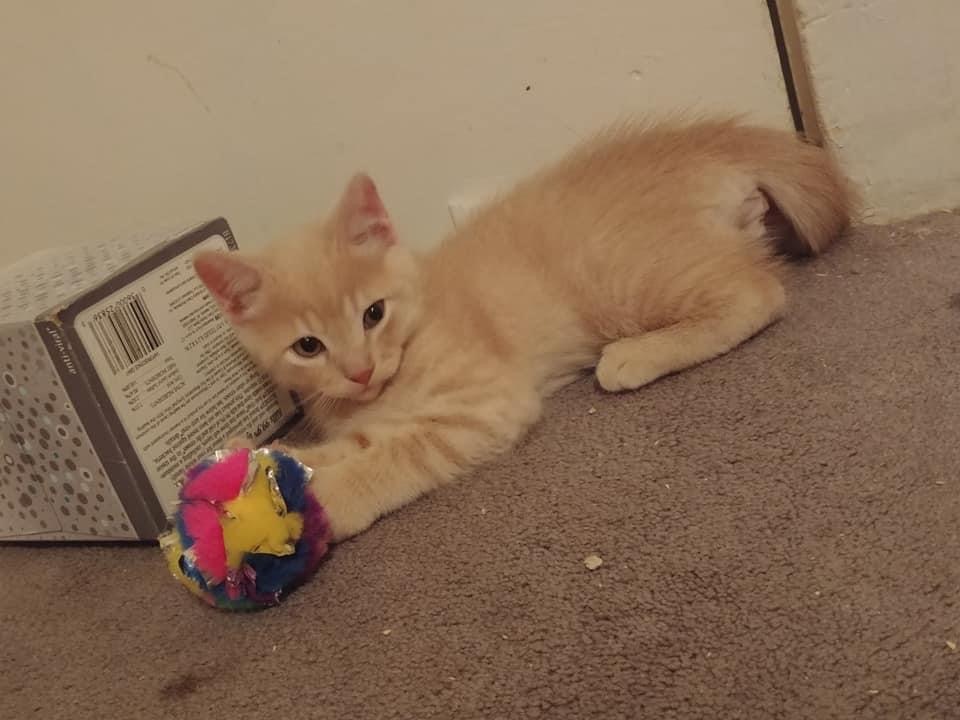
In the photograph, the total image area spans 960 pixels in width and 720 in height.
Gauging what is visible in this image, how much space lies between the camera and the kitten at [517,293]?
3.22 ft

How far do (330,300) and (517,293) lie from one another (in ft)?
0.83

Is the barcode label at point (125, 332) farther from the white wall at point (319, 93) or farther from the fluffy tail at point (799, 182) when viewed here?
the fluffy tail at point (799, 182)

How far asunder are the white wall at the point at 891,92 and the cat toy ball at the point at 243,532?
88 centimetres

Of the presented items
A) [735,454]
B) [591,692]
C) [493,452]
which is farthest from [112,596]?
[735,454]

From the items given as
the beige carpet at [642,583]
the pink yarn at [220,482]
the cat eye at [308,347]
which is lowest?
the beige carpet at [642,583]

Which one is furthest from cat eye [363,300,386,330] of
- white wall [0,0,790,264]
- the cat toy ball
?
white wall [0,0,790,264]

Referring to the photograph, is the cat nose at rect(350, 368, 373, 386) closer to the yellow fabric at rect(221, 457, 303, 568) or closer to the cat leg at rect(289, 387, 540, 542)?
the cat leg at rect(289, 387, 540, 542)

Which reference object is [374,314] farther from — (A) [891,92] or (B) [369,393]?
(A) [891,92]

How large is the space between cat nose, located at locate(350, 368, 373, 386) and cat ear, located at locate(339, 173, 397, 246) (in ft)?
0.52

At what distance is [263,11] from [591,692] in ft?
3.45

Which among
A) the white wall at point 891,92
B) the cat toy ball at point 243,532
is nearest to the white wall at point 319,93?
the white wall at point 891,92

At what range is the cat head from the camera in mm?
979

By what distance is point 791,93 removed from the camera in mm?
1235

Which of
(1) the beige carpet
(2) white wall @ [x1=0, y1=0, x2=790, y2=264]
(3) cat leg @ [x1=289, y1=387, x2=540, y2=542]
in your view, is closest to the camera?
(1) the beige carpet
